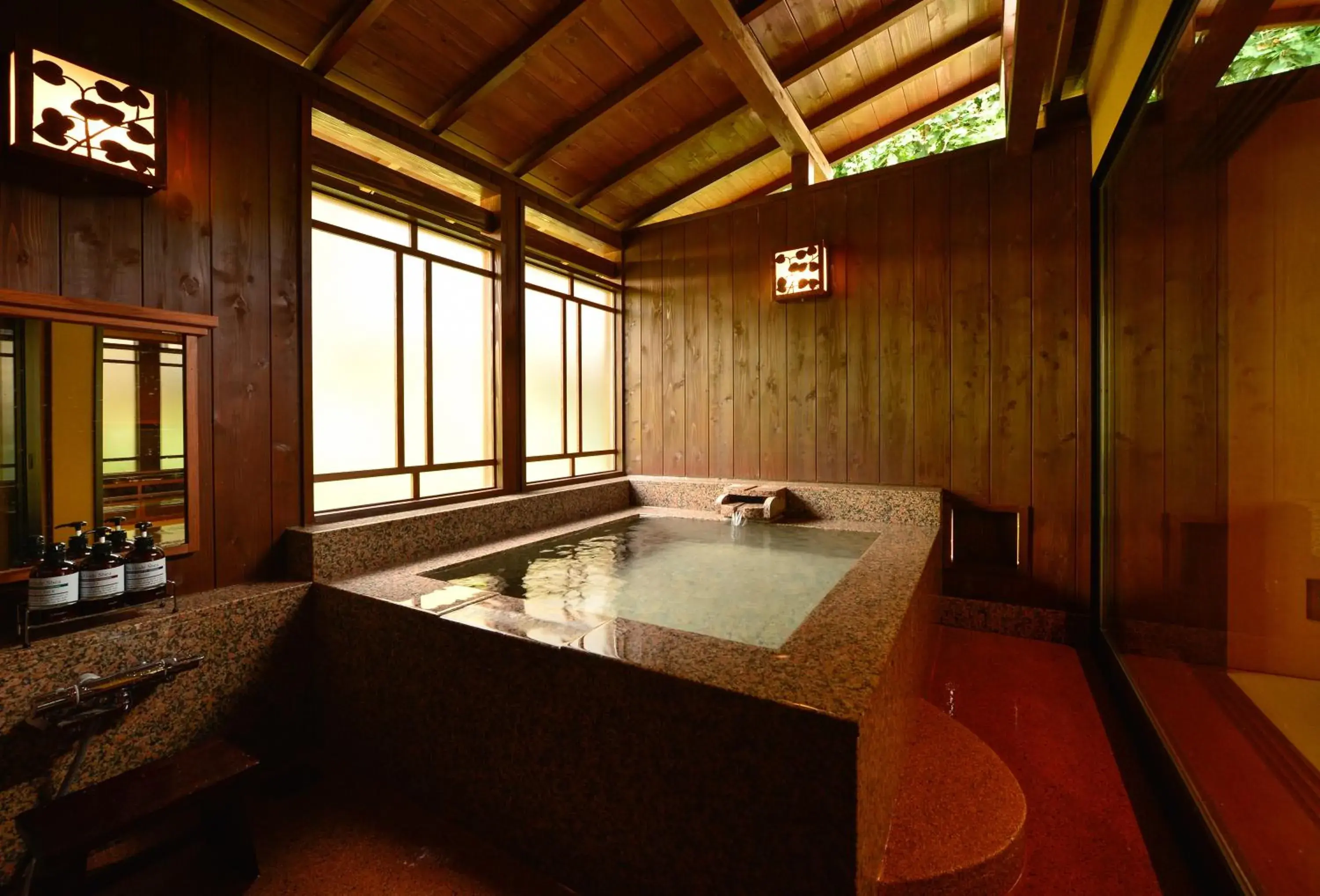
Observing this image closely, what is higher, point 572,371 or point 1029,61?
point 1029,61

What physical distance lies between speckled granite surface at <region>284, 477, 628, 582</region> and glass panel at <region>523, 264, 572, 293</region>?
1.49m

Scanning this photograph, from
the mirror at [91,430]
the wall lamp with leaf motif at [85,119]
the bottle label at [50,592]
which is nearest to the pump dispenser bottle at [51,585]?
the bottle label at [50,592]

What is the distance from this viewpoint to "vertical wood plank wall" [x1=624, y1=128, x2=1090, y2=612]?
3160 millimetres

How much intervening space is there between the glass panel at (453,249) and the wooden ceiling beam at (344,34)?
80 cm

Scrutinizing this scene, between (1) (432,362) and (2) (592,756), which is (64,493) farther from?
(2) (592,756)

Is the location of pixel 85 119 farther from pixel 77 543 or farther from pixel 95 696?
pixel 95 696

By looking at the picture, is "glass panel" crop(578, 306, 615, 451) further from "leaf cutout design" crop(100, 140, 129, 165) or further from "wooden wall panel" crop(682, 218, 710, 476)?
"leaf cutout design" crop(100, 140, 129, 165)

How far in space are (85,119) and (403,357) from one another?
56.7 inches

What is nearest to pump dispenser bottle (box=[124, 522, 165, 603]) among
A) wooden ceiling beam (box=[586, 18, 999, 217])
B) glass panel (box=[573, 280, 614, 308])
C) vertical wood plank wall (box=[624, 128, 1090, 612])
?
glass panel (box=[573, 280, 614, 308])

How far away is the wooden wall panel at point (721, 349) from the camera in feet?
13.9

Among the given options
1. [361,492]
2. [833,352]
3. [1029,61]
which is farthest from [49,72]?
[833,352]

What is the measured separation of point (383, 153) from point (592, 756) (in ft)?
10.4

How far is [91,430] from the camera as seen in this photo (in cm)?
185

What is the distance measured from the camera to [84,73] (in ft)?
5.92
